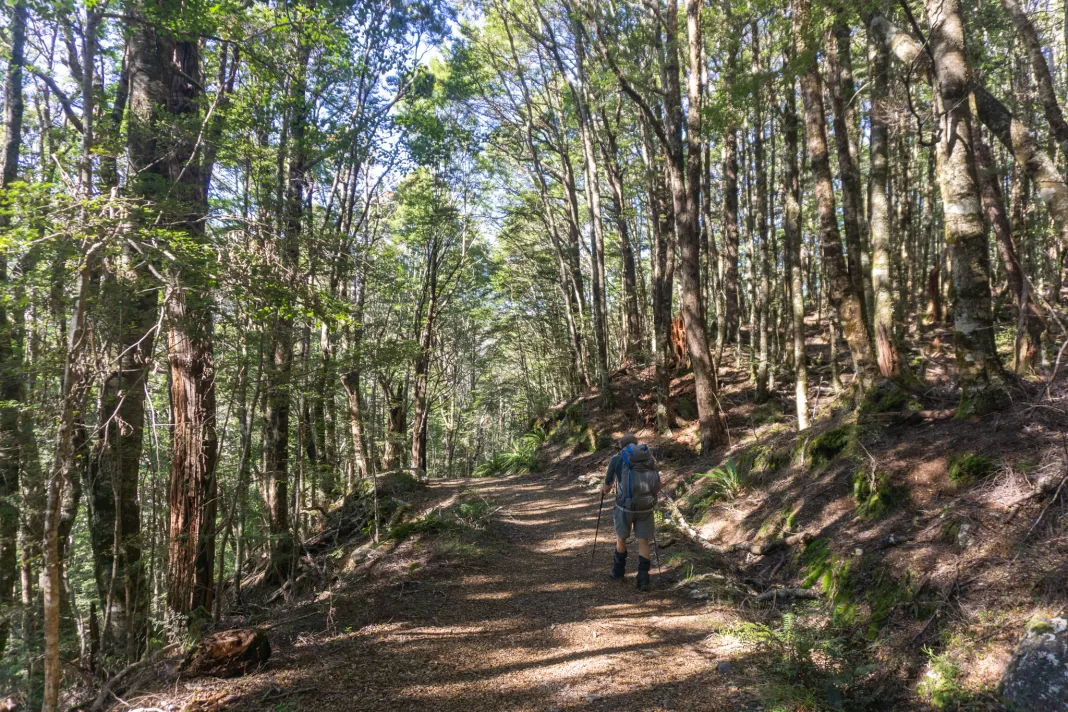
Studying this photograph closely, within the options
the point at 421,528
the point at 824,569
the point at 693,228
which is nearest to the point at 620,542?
the point at 824,569

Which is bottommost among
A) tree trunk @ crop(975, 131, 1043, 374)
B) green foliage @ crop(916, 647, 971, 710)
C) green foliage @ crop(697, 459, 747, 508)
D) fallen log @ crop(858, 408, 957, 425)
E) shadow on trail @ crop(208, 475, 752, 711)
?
shadow on trail @ crop(208, 475, 752, 711)

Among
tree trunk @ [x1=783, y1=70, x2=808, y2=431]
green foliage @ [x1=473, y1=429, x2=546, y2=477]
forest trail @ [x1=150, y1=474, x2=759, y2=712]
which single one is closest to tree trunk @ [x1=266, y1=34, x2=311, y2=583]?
forest trail @ [x1=150, y1=474, x2=759, y2=712]

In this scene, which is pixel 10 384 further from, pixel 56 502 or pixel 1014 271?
pixel 1014 271

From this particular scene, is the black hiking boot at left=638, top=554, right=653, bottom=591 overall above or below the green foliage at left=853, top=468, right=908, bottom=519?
below

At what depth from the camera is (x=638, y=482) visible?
19.3ft

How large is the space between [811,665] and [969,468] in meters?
2.33

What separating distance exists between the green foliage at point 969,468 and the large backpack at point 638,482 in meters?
2.61

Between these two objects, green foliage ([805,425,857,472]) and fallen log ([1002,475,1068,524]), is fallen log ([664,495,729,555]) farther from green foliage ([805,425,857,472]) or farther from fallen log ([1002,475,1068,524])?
fallen log ([1002,475,1068,524])

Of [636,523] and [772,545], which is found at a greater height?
[636,523]

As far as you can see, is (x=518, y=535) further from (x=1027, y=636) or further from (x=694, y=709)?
(x=1027, y=636)

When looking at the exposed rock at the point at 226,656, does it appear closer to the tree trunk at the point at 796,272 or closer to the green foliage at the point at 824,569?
the green foliage at the point at 824,569

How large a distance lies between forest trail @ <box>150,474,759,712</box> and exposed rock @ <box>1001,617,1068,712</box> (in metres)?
1.39

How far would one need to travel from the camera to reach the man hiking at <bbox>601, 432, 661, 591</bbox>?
578 centimetres

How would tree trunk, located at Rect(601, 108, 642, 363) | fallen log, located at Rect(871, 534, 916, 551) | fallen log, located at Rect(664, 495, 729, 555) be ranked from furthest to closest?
1. tree trunk, located at Rect(601, 108, 642, 363)
2. fallen log, located at Rect(664, 495, 729, 555)
3. fallen log, located at Rect(871, 534, 916, 551)
